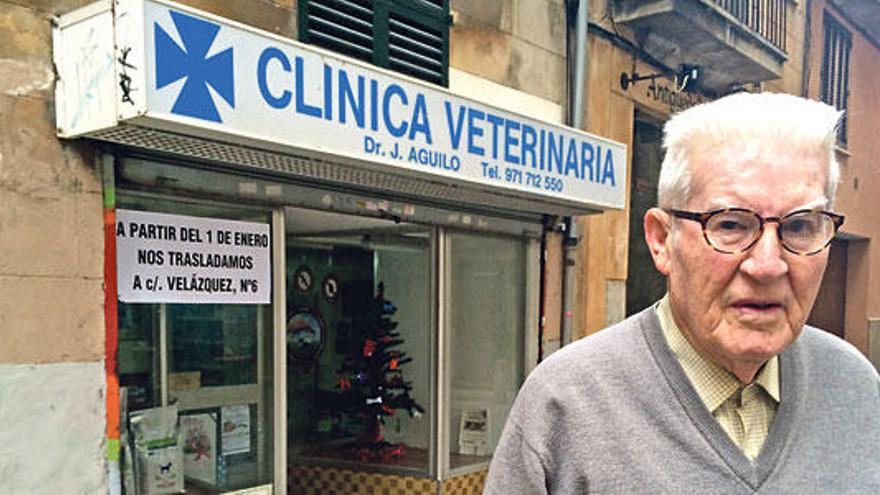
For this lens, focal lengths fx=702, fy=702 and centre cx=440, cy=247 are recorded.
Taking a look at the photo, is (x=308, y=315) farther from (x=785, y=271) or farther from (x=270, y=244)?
(x=785, y=271)

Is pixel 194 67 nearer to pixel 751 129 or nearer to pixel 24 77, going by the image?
pixel 24 77

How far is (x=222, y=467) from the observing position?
4078 millimetres

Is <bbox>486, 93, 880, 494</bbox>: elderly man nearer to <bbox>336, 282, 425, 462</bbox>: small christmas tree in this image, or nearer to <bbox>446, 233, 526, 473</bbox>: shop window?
<bbox>446, 233, 526, 473</bbox>: shop window

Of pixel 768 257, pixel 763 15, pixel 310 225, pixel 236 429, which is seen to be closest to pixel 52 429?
pixel 236 429

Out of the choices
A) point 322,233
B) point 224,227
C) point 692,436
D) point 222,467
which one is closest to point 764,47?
point 322,233

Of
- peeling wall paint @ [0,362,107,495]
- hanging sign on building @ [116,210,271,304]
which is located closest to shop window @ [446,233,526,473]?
hanging sign on building @ [116,210,271,304]

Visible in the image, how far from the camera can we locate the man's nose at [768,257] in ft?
4.44

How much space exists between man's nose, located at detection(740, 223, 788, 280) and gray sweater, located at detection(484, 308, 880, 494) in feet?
0.88

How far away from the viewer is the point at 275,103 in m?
3.48

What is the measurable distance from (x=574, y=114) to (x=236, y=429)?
409cm

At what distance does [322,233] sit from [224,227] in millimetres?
1786

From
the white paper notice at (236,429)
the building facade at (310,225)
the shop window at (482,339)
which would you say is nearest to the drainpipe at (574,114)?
the building facade at (310,225)

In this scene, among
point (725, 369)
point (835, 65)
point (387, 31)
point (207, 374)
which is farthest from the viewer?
point (835, 65)

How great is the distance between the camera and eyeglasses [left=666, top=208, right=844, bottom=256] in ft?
4.45
